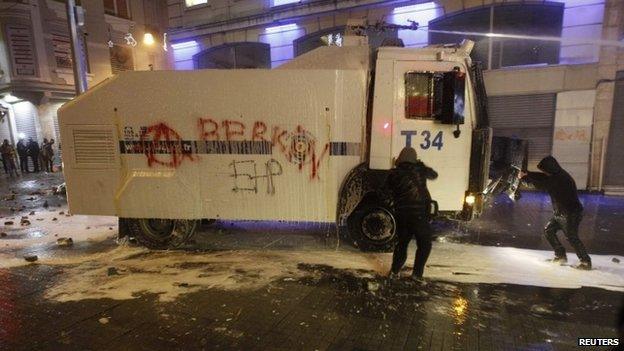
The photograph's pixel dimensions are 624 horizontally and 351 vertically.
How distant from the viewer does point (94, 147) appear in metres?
5.89

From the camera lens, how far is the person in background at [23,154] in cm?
1766

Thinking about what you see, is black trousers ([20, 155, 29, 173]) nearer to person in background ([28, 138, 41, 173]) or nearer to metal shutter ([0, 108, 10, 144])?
person in background ([28, 138, 41, 173])

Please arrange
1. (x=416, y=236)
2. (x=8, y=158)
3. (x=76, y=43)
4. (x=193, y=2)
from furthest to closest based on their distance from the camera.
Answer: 1. (x=8, y=158)
2. (x=193, y=2)
3. (x=76, y=43)
4. (x=416, y=236)

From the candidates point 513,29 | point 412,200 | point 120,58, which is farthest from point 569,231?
point 120,58

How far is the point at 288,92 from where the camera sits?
5453mm

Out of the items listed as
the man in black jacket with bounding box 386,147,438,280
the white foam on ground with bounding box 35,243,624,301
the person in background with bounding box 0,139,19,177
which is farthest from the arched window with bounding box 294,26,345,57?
the person in background with bounding box 0,139,19,177

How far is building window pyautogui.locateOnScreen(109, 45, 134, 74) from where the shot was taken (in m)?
21.2

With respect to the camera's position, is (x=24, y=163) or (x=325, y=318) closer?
(x=325, y=318)

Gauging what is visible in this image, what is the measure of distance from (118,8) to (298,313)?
76.6 feet

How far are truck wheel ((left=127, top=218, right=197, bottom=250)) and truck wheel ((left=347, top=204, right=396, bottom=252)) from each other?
2818 millimetres

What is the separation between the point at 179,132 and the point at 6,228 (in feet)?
18.0

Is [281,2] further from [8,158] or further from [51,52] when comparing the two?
[8,158]

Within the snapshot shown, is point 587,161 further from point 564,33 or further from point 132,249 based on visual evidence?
point 132,249

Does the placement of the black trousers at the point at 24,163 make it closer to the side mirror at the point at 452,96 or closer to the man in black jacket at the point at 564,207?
the side mirror at the point at 452,96
